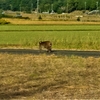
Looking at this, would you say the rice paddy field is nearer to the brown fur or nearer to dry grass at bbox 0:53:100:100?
dry grass at bbox 0:53:100:100

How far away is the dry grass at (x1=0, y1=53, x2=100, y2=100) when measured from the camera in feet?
26.9

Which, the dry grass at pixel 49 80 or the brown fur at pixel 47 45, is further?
the brown fur at pixel 47 45

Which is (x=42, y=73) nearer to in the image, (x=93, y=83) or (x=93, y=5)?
(x=93, y=83)

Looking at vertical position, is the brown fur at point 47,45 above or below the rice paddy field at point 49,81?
below

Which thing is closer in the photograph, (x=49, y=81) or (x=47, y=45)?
(x=49, y=81)

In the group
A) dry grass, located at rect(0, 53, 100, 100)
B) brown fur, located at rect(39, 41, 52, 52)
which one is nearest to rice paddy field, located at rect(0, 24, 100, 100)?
dry grass, located at rect(0, 53, 100, 100)

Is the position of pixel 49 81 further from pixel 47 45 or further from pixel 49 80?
pixel 47 45

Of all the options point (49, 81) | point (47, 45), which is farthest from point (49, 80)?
point (47, 45)

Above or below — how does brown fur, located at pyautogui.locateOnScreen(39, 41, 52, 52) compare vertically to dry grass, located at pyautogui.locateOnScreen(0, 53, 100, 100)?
below

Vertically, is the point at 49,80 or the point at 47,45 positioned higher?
the point at 49,80

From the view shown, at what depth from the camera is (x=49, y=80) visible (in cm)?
1023

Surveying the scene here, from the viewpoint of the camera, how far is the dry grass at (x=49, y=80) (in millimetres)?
8211

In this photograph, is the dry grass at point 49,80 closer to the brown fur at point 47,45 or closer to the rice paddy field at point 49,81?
the rice paddy field at point 49,81

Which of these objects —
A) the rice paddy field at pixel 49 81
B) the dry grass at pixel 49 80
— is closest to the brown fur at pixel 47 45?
the rice paddy field at pixel 49 81
